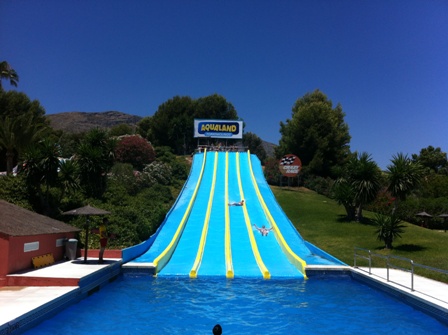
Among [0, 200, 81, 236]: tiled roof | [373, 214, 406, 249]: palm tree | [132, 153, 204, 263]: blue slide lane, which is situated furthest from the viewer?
[373, 214, 406, 249]: palm tree

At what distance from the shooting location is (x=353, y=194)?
2327 cm

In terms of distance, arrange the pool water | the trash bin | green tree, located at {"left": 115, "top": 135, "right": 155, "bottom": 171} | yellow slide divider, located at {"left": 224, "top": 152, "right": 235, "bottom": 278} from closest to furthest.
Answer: the pool water < yellow slide divider, located at {"left": 224, "top": 152, "right": 235, "bottom": 278} < the trash bin < green tree, located at {"left": 115, "top": 135, "right": 155, "bottom": 171}

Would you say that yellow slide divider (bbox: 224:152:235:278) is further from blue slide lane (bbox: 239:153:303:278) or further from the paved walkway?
the paved walkway

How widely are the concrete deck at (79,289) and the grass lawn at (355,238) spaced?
1688mm

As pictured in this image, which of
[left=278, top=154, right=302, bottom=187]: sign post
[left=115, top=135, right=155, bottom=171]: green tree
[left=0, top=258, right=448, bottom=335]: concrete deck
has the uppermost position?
[left=115, top=135, right=155, bottom=171]: green tree

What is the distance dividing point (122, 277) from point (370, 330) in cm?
844

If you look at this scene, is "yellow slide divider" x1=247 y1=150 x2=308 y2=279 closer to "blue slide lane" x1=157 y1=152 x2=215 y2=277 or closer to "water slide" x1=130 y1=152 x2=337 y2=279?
"water slide" x1=130 y1=152 x2=337 y2=279

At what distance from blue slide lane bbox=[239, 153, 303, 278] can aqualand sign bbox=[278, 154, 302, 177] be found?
7788 mm

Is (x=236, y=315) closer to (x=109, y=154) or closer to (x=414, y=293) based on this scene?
(x=414, y=293)

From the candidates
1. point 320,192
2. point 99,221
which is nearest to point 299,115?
point 320,192

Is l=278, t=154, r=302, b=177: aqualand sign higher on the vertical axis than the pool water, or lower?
higher

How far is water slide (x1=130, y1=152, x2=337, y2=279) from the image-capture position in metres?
14.3

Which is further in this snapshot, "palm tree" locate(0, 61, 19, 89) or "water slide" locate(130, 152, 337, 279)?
"palm tree" locate(0, 61, 19, 89)

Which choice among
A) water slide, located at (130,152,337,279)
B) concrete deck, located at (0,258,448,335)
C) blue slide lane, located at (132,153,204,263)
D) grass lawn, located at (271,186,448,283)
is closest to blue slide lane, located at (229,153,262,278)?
water slide, located at (130,152,337,279)
